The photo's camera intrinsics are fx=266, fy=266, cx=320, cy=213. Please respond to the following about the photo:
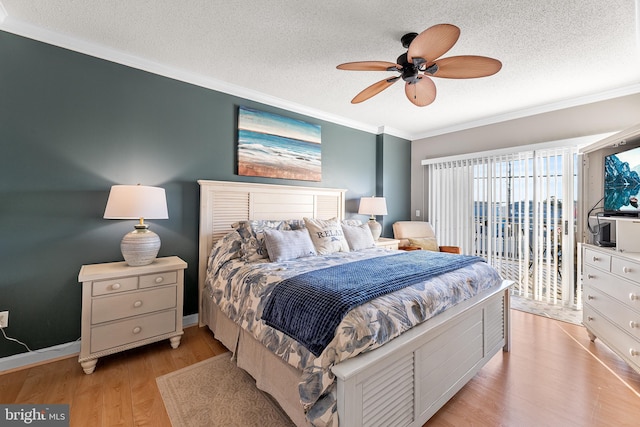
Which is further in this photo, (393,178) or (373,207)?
(393,178)

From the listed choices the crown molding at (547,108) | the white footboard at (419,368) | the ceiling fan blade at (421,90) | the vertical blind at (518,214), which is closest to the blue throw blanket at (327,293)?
the white footboard at (419,368)

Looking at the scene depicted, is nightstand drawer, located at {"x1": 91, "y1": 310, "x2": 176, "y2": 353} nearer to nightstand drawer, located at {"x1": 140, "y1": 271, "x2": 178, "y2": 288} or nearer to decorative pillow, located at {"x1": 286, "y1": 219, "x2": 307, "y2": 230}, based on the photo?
nightstand drawer, located at {"x1": 140, "y1": 271, "x2": 178, "y2": 288}

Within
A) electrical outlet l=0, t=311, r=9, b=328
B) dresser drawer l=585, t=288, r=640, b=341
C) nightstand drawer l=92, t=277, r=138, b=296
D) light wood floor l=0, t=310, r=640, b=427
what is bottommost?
light wood floor l=0, t=310, r=640, b=427

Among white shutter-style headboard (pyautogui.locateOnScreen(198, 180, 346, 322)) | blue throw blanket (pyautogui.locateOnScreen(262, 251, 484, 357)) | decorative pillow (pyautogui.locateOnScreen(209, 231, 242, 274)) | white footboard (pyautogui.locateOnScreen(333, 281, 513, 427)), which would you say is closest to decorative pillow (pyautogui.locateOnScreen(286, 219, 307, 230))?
white shutter-style headboard (pyautogui.locateOnScreen(198, 180, 346, 322))

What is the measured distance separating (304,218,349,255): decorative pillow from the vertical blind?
8.16ft

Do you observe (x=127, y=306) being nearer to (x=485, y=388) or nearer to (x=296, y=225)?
(x=296, y=225)

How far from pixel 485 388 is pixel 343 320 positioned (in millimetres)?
1392

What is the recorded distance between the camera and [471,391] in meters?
1.82

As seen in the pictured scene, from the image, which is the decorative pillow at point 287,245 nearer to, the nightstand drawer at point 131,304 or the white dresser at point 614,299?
the nightstand drawer at point 131,304

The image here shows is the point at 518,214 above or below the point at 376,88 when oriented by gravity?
below

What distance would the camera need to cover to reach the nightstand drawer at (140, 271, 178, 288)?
2.15 meters

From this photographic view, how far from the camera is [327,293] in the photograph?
143 centimetres

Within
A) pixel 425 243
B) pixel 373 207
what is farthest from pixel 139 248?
pixel 425 243

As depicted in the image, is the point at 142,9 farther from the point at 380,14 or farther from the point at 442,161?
the point at 442,161
